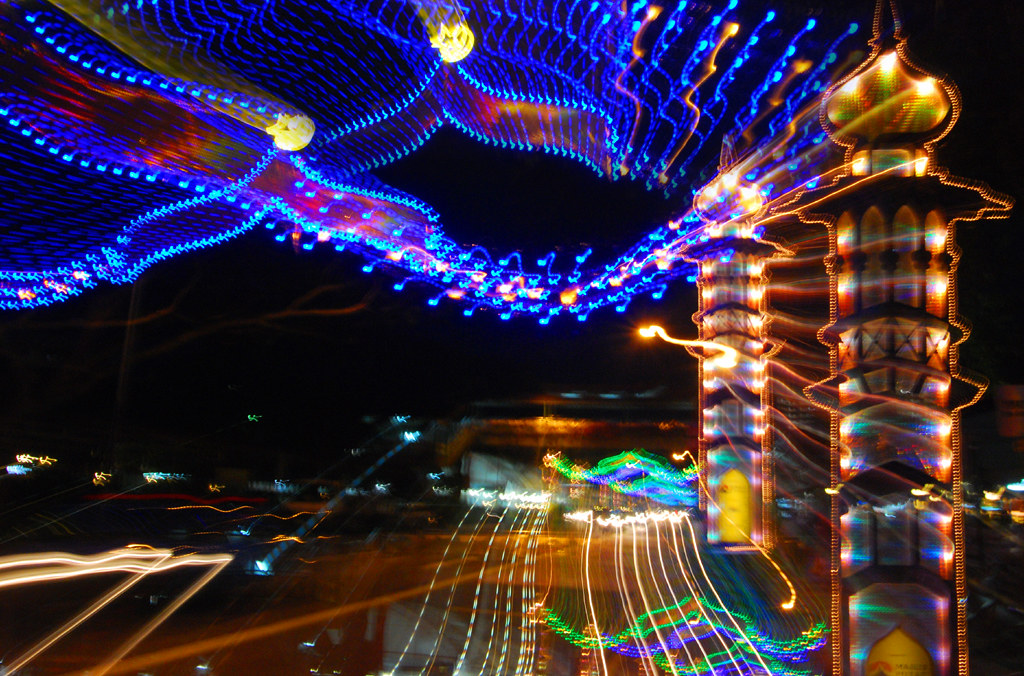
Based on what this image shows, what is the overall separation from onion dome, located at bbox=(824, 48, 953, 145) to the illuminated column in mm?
3070

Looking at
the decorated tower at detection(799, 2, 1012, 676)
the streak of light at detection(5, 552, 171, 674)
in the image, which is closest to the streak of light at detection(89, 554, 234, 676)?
the streak of light at detection(5, 552, 171, 674)

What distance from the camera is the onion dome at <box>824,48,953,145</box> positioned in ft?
16.6

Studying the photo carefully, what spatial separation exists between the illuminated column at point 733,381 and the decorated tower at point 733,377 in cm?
1

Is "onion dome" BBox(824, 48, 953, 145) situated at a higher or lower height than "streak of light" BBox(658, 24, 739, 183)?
lower

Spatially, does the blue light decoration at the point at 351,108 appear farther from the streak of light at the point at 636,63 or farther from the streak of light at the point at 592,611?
the streak of light at the point at 592,611

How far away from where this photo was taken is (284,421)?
1398cm

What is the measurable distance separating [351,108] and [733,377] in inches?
205

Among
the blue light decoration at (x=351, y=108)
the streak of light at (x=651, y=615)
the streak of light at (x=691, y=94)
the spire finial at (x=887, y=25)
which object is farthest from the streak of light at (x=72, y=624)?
the spire finial at (x=887, y=25)

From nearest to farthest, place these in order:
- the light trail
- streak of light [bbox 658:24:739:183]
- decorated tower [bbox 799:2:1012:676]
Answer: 1. decorated tower [bbox 799:2:1012:676]
2. streak of light [bbox 658:24:739:183]
3. the light trail

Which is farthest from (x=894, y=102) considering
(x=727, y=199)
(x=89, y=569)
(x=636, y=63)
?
(x=89, y=569)

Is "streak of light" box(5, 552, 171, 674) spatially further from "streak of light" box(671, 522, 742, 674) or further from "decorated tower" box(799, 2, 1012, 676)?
"decorated tower" box(799, 2, 1012, 676)

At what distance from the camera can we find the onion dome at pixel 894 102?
16.6 feet

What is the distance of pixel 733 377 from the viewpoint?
28.9 ft

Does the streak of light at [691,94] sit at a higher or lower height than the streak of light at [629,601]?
higher
